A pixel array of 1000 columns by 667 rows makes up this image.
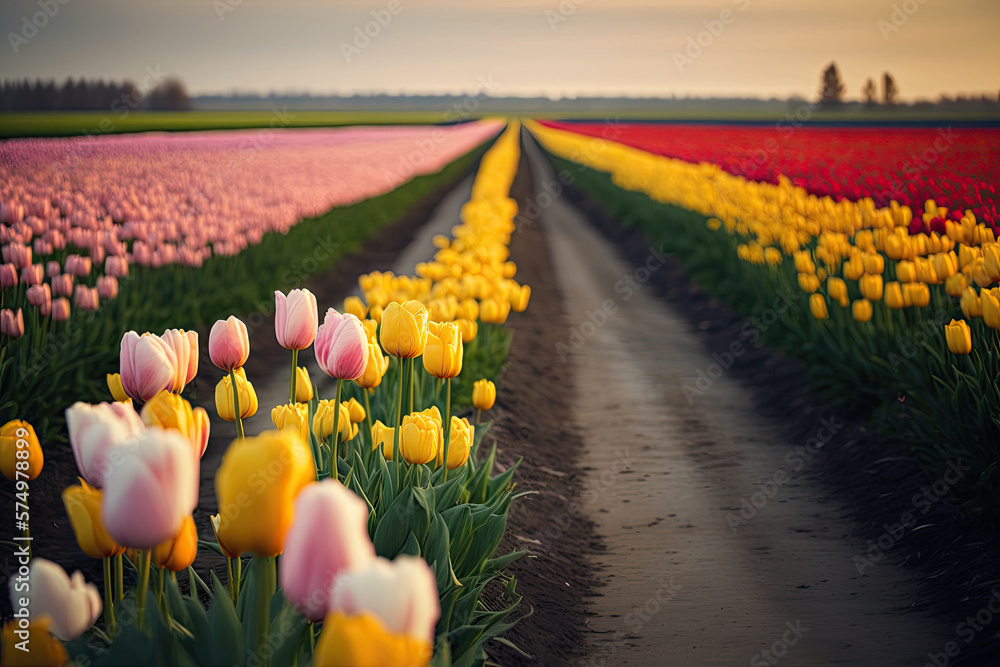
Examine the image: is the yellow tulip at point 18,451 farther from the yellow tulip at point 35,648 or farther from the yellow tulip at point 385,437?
the yellow tulip at point 385,437

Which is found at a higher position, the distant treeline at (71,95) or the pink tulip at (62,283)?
the distant treeline at (71,95)

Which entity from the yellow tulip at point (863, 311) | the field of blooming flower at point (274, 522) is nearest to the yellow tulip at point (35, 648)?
the field of blooming flower at point (274, 522)

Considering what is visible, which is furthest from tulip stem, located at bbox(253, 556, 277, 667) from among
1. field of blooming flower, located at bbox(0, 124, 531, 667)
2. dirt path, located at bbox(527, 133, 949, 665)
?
dirt path, located at bbox(527, 133, 949, 665)

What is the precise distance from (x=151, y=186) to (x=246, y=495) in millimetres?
9144

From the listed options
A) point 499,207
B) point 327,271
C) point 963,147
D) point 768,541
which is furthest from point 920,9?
point 327,271

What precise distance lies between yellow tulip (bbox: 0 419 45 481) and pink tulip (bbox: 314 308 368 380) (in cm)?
76

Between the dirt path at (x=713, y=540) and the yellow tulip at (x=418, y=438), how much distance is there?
1.49m

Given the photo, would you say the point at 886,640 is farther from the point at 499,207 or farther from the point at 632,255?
the point at 632,255

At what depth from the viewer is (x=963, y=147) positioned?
639cm

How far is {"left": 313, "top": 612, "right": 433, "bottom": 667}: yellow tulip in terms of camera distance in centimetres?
121

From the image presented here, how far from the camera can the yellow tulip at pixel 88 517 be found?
1740mm

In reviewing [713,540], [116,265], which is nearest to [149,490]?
[713,540]

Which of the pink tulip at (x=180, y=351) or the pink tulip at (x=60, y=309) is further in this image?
the pink tulip at (x=60, y=309)

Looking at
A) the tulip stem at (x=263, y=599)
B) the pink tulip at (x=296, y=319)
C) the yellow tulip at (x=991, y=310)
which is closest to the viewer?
the tulip stem at (x=263, y=599)
